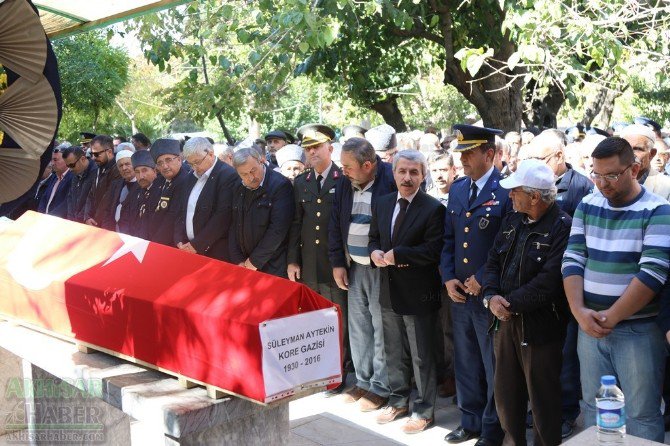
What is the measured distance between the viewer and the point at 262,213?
20.8ft

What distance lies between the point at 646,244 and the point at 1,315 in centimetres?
355

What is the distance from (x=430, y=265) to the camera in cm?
541

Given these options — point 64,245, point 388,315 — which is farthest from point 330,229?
point 64,245

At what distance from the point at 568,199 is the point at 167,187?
3704 millimetres

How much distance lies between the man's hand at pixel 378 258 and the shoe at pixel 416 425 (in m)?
1.08

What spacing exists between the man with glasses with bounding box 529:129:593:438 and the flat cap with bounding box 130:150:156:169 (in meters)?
3.87

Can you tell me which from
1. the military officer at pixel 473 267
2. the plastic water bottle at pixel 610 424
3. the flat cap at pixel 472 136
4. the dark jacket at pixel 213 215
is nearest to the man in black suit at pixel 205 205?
the dark jacket at pixel 213 215

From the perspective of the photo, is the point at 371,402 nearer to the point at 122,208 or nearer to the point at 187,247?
the point at 187,247

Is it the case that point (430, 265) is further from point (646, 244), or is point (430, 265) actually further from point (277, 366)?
point (277, 366)

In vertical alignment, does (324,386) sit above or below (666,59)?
below

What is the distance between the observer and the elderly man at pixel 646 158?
506 centimetres

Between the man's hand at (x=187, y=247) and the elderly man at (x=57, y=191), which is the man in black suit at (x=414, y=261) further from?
the elderly man at (x=57, y=191)

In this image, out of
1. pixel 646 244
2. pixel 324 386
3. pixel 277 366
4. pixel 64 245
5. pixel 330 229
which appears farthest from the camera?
pixel 330 229

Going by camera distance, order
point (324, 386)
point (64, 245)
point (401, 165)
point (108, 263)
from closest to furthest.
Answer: point (324, 386)
point (108, 263)
point (64, 245)
point (401, 165)
